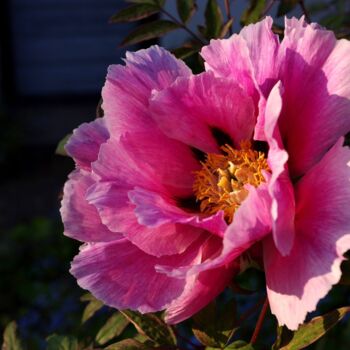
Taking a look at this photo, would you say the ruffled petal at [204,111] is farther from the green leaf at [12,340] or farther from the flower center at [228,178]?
the green leaf at [12,340]

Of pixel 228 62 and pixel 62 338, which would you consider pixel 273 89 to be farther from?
pixel 62 338

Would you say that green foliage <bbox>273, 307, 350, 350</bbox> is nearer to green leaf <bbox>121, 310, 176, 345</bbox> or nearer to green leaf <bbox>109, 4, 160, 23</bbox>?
green leaf <bbox>121, 310, 176, 345</bbox>

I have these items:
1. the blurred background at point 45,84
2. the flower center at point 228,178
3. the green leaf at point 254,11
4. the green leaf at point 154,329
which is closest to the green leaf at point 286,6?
the green leaf at point 254,11

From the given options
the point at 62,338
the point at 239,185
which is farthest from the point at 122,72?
the point at 62,338

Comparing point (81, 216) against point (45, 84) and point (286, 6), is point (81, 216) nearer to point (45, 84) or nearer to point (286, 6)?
point (286, 6)

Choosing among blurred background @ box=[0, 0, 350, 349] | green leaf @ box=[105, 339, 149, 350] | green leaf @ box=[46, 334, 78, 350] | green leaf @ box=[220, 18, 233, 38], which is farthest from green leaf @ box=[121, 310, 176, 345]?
blurred background @ box=[0, 0, 350, 349]

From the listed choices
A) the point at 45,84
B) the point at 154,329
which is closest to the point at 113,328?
the point at 154,329
